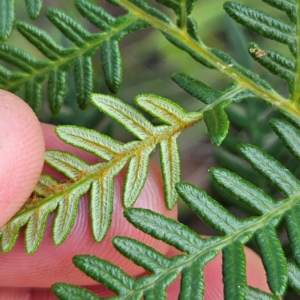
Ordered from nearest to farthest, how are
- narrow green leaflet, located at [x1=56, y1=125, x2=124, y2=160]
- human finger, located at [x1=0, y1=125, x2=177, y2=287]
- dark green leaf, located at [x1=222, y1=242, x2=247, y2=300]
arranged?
dark green leaf, located at [x1=222, y1=242, x2=247, y2=300] < narrow green leaflet, located at [x1=56, y1=125, x2=124, y2=160] < human finger, located at [x1=0, y1=125, x2=177, y2=287]

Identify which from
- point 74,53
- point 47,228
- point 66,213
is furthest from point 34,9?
point 47,228

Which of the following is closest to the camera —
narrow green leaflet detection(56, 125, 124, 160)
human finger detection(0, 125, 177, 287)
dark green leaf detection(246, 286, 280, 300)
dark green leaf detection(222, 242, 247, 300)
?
dark green leaf detection(222, 242, 247, 300)

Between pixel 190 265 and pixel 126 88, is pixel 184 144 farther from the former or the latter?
pixel 190 265

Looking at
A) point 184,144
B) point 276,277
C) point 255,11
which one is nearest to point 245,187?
point 276,277

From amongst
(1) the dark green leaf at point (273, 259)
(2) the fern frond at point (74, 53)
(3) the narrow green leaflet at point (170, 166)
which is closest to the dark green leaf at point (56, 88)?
(2) the fern frond at point (74, 53)

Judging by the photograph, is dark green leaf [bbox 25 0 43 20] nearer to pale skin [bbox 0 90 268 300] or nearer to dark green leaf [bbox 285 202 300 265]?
pale skin [bbox 0 90 268 300]

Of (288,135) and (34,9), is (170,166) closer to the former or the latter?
(288,135)

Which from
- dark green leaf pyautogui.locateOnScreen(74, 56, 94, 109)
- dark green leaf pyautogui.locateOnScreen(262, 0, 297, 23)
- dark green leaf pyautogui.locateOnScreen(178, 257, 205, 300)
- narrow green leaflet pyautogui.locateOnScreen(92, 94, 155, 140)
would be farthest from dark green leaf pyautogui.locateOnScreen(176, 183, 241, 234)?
dark green leaf pyautogui.locateOnScreen(262, 0, 297, 23)

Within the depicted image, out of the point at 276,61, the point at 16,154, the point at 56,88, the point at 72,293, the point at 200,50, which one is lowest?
the point at 72,293
